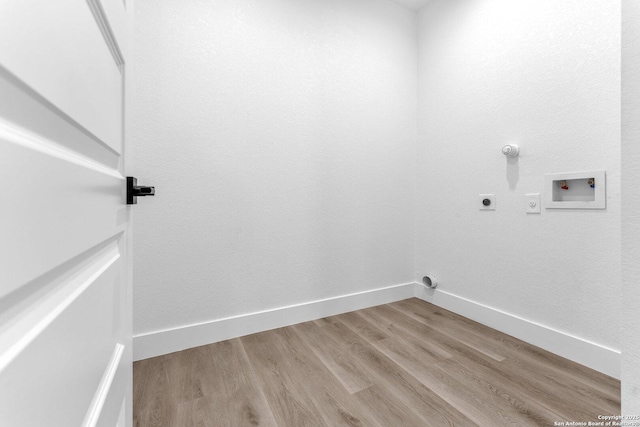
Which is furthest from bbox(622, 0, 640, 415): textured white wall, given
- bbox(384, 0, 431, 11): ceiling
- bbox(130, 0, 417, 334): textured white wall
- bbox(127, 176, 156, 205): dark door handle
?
bbox(384, 0, 431, 11): ceiling

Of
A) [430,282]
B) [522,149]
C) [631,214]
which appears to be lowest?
[430,282]

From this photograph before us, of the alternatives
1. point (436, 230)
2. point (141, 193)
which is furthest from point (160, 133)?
point (436, 230)

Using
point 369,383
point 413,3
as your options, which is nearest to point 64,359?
point 369,383

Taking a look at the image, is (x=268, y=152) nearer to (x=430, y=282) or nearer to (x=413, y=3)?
(x=430, y=282)

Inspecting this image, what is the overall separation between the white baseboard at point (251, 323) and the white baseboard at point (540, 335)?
43cm

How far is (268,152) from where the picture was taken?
1766 mm

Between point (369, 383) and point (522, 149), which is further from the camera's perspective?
point (522, 149)

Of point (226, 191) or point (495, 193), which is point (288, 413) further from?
point (495, 193)

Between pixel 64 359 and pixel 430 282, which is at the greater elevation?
pixel 64 359

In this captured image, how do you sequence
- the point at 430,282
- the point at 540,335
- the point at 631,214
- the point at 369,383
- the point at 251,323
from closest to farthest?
the point at 631,214 < the point at 369,383 < the point at 540,335 < the point at 251,323 < the point at 430,282

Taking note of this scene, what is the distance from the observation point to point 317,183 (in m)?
1.93

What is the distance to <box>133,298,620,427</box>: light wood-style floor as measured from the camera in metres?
1.06

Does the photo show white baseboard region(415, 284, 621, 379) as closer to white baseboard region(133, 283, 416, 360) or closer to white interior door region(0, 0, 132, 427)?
→ white baseboard region(133, 283, 416, 360)

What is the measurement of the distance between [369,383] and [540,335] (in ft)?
3.53
